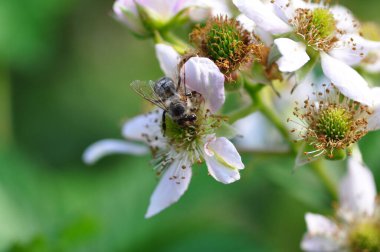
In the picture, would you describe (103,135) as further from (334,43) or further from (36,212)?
(334,43)

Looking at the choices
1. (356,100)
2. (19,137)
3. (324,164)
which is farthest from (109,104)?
(356,100)

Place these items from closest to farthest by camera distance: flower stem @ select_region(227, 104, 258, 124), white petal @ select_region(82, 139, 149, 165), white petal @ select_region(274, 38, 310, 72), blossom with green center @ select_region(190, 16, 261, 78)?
1. white petal @ select_region(274, 38, 310, 72)
2. blossom with green center @ select_region(190, 16, 261, 78)
3. flower stem @ select_region(227, 104, 258, 124)
4. white petal @ select_region(82, 139, 149, 165)

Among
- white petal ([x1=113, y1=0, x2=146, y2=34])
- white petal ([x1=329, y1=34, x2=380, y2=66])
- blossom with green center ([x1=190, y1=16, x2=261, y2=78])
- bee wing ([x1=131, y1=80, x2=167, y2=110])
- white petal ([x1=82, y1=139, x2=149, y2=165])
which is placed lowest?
white petal ([x1=82, y1=139, x2=149, y2=165])

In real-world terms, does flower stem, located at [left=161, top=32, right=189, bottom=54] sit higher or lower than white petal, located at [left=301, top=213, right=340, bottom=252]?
higher

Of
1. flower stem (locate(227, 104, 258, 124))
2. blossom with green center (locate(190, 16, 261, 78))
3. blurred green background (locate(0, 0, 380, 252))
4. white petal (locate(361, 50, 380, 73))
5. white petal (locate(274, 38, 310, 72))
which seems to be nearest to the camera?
white petal (locate(274, 38, 310, 72))

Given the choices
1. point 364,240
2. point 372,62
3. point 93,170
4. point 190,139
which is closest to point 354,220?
point 364,240

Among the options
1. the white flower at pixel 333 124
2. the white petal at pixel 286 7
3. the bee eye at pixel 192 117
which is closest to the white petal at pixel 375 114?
the white flower at pixel 333 124

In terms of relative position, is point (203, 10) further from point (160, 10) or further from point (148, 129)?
point (148, 129)

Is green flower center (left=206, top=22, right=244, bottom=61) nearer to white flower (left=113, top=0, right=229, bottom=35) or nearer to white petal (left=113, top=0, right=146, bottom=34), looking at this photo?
white flower (left=113, top=0, right=229, bottom=35)

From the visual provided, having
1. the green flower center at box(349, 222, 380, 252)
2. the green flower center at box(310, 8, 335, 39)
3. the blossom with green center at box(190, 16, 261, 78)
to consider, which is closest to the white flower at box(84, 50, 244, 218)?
the blossom with green center at box(190, 16, 261, 78)
